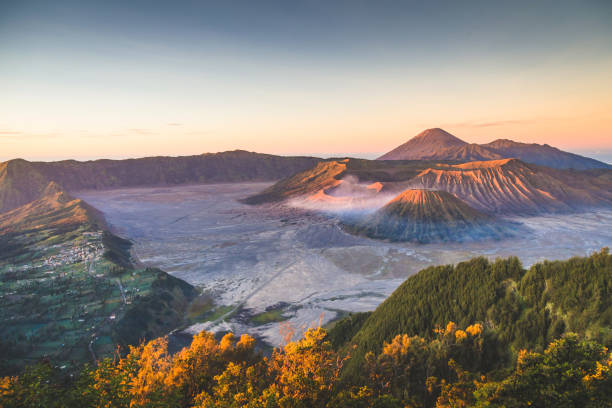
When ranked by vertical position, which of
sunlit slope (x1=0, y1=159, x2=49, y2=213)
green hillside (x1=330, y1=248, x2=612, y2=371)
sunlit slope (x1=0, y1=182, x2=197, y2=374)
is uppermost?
sunlit slope (x1=0, y1=159, x2=49, y2=213)

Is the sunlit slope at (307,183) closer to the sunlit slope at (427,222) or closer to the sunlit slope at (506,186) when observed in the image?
the sunlit slope at (506,186)

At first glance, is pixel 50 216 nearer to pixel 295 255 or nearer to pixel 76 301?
pixel 76 301

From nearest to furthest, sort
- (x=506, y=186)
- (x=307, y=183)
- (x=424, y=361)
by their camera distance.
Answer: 1. (x=424, y=361)
2. (x=506, y=186)
3. (x=307, y=183)

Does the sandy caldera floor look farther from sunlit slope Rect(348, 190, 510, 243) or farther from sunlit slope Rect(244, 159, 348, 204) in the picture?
sunlit slope Rect(244, 159, 348, 204)

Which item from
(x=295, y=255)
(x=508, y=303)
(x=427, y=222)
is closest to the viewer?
(x=508, y=303)

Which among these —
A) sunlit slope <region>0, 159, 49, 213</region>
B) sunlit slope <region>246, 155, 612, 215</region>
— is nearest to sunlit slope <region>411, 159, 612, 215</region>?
sunlit slope <region>246, 155, 612, 215</region>

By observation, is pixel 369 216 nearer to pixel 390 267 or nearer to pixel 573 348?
pixel 390 267

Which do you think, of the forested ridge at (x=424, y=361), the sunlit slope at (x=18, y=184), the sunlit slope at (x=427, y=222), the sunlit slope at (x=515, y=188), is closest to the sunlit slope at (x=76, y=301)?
the forested ridge at (x=424, y=361)

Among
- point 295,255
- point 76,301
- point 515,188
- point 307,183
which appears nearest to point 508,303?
point 295,255

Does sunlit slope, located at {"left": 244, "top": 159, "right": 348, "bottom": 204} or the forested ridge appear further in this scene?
sunlit slope, located at {"left": 244, "top": 159, "right": 348, "bottom": 204}
